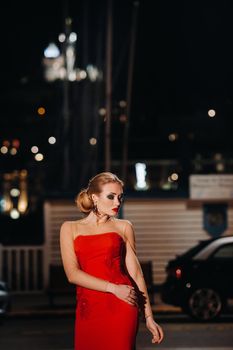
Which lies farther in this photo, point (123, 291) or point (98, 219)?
point (98, 219)

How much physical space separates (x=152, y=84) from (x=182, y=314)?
29011 millimetres

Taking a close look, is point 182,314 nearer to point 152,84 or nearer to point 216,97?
point 216,97

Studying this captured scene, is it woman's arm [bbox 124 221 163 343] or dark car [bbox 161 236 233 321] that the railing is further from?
woman's arm [bbox 124 221 163 343]

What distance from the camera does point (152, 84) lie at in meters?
46.7

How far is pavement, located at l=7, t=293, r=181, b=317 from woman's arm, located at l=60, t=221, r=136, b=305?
11.8 m

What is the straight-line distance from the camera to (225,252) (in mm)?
17625

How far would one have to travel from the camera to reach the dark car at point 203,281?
667 inches

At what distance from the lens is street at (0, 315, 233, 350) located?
42.2 ft

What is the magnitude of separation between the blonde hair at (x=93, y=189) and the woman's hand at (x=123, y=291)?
1.66 feet

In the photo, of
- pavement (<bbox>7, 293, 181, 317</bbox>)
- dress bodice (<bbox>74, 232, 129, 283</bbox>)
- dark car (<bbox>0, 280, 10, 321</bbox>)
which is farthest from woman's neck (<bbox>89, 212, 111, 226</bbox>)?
pavement (<bbox>7, 293, 181, 317</bbox>)

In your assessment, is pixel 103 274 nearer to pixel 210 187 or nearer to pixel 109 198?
pixel 109 198

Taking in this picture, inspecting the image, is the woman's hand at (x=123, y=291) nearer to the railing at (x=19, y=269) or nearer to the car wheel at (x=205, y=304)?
the car wheel at (x=205, y=304)

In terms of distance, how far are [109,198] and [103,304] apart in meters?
0.63

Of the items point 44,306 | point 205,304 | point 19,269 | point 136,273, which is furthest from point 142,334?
point 19,269
